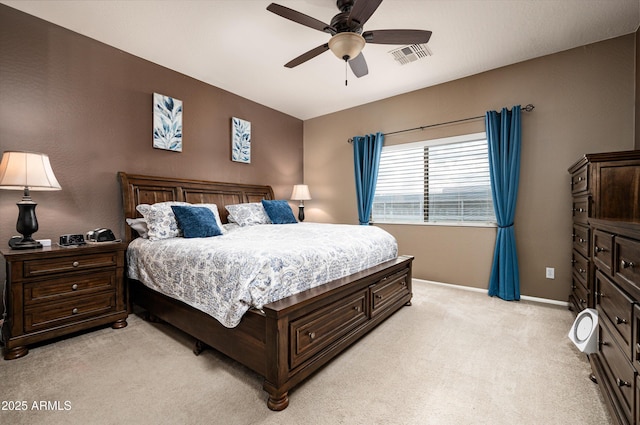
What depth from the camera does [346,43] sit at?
214 cm

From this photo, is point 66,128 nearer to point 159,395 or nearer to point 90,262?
point 90,262

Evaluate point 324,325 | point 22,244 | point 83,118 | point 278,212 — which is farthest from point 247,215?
Answer: point 324,325

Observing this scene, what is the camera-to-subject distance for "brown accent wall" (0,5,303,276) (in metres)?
2.54

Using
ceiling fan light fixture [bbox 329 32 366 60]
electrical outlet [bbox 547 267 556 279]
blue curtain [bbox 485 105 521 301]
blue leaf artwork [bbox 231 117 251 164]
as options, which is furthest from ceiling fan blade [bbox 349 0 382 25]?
electrical outlet [bbox 547 267 556 279]

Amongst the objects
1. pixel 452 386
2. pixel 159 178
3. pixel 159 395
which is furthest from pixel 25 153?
pixel 452 386

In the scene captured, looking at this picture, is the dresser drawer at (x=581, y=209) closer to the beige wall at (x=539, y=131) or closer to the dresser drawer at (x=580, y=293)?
the beige wall at (x=539, y=131)

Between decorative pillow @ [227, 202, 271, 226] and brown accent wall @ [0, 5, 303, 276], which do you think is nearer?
brown accent wall @ [0, 5, 303, 276]

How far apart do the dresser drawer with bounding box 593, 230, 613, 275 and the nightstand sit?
11.7ft

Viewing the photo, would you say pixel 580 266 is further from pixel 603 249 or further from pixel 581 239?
pixel 603 249

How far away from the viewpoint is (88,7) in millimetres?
2508

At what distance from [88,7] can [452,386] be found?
4.15 metres

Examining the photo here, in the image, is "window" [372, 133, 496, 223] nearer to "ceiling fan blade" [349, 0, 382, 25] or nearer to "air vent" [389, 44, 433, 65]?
"air vent" [389, 44, 433, 65]

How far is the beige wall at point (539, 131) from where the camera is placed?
294cm

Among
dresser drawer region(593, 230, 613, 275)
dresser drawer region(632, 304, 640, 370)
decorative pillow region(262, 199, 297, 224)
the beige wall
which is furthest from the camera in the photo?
decorative pillow region(262, 199, 297, 224)
